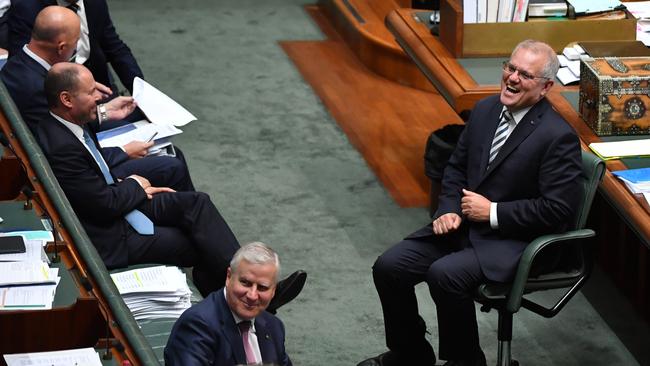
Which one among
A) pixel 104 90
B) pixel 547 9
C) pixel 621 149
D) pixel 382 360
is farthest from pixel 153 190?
pixel 547 9

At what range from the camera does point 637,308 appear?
17.7 feet

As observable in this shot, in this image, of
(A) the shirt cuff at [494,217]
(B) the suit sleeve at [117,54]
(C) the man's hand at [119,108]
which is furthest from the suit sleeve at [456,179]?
(B) the suit sleeve at [117,54]

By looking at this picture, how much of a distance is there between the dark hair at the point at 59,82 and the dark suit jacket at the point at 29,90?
563 millimetres

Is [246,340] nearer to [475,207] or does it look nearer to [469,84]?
[475,207]

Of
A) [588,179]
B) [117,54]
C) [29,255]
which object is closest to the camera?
[29,255]

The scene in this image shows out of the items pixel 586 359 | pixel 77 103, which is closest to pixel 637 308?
pixel 586 359

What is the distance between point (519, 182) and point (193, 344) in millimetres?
1523

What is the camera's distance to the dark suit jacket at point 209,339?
378 cm

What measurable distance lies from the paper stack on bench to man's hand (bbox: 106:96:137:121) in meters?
1.32

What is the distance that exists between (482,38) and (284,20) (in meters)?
3.82

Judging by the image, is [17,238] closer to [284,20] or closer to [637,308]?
[637,308]

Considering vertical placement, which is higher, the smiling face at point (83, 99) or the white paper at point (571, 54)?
the smiling face at point (83, 99)

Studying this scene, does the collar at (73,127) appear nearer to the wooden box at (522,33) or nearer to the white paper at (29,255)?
the white paper at (29,255)

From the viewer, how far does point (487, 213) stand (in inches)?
185
